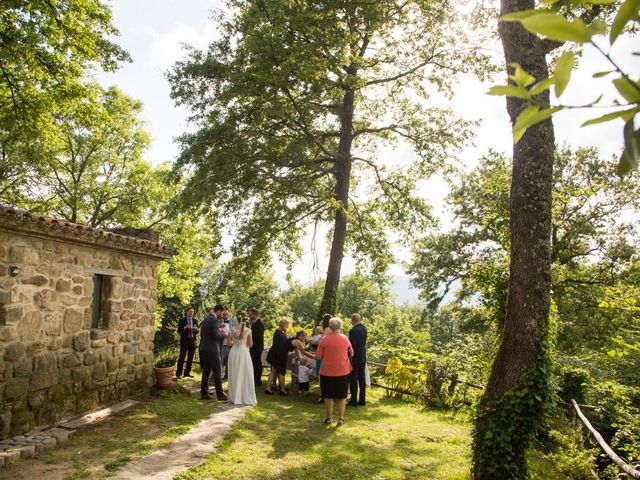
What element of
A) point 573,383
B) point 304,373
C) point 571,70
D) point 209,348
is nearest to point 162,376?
point 209,348

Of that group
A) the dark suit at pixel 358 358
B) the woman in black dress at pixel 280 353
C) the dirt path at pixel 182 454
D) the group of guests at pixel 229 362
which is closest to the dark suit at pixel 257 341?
the woman in black dress at pixel 280 353

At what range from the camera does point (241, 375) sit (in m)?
9.07

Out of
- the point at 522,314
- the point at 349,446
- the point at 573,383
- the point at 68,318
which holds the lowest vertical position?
the point at 349,446

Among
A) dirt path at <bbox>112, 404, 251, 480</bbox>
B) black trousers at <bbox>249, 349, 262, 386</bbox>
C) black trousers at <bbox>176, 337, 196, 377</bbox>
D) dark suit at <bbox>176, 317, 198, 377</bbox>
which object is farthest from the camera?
black trousers at <bbox>176, 337, 196, 377</bbox>

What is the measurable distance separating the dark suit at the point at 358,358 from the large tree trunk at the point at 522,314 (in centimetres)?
409

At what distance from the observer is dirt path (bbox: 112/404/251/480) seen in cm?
511

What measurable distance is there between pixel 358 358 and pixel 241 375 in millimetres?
2462

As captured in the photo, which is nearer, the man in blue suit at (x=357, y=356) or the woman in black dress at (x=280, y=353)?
the man in blue suit at (x=357, y=356)

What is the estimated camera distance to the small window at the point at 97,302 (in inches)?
310

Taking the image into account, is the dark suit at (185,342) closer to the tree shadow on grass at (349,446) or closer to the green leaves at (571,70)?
the tree shadow on grass at (349,446)

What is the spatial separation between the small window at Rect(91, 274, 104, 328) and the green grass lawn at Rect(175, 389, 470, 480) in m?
3.05

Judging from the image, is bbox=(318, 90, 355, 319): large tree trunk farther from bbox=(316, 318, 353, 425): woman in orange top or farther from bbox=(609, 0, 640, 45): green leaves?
bbox=(609, 0, 640, 45): green leaves

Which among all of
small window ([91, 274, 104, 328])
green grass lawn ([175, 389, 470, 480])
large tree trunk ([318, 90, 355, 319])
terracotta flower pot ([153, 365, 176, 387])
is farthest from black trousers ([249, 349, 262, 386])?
large tree trunk ([318, 90, 355, 319])

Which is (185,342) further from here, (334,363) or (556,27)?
(556,27)
